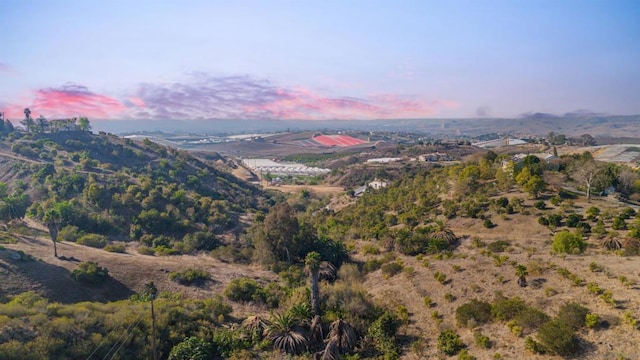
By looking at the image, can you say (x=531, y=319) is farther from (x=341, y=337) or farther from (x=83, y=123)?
(x=83, y=123)

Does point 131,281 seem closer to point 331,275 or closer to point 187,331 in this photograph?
point 187,331

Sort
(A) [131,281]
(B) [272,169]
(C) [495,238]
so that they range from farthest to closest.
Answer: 1. (B) [272,169]
2. (C) [495,238]
3. (A) [131,281]

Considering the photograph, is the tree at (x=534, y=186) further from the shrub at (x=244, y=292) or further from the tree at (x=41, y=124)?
the tree at (x=41, y=124)

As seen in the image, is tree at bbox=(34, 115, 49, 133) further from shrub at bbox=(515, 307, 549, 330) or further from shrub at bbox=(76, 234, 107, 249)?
shrub at bbox=(515, 307, 549, 330)

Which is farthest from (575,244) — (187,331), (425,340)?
(187,331)

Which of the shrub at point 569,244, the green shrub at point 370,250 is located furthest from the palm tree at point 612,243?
the green shrub at point 370,250

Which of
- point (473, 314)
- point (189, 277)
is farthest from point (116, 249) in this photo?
point (473, 314)
